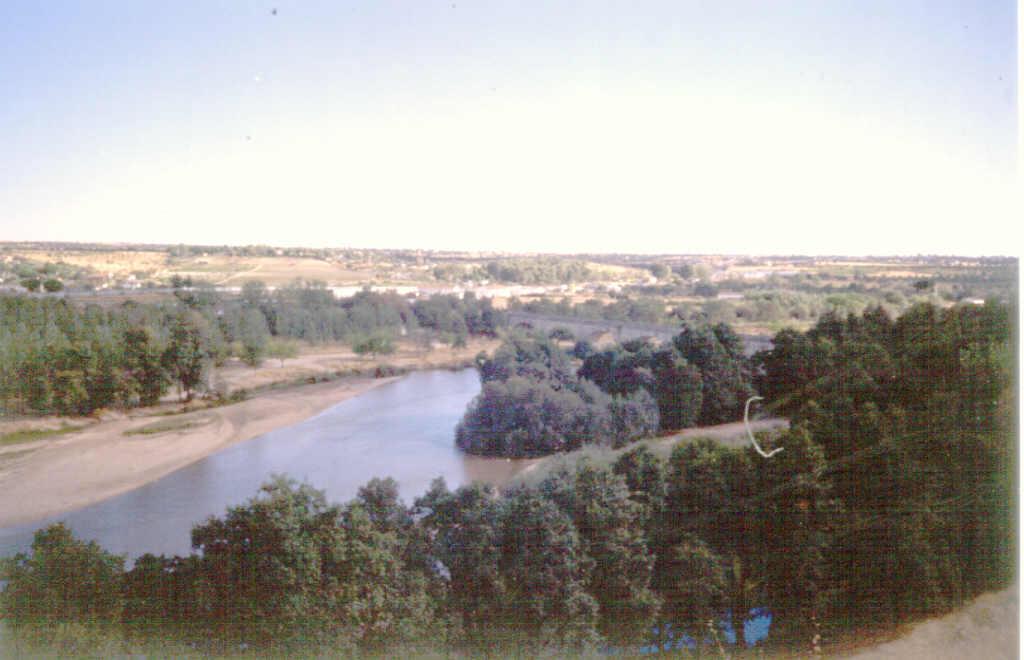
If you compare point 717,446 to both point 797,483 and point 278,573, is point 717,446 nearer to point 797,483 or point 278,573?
point 797,483

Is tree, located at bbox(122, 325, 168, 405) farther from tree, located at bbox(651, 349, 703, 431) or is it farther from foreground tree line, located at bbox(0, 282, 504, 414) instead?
tree, located at bbox(651, 349, 703, 431)

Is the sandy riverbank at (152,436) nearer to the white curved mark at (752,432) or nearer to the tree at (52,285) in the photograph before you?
the tree at (52,285)

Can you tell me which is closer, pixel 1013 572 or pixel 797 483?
pixel 1013 572

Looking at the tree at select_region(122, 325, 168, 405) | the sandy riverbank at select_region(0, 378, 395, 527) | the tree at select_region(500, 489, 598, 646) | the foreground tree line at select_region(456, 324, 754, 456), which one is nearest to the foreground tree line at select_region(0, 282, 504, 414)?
the tree at select_region(122, 325, 168, 405)

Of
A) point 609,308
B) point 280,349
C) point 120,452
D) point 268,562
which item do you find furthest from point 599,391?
point 120,452

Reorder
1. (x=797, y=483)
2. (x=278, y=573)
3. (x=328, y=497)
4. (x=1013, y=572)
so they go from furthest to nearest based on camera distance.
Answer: (x=797, y=483)
(x=1013, y=572)
(x=328, y=497)
(x=278, y=573)

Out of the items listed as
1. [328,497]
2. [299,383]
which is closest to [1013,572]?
[328,497]
